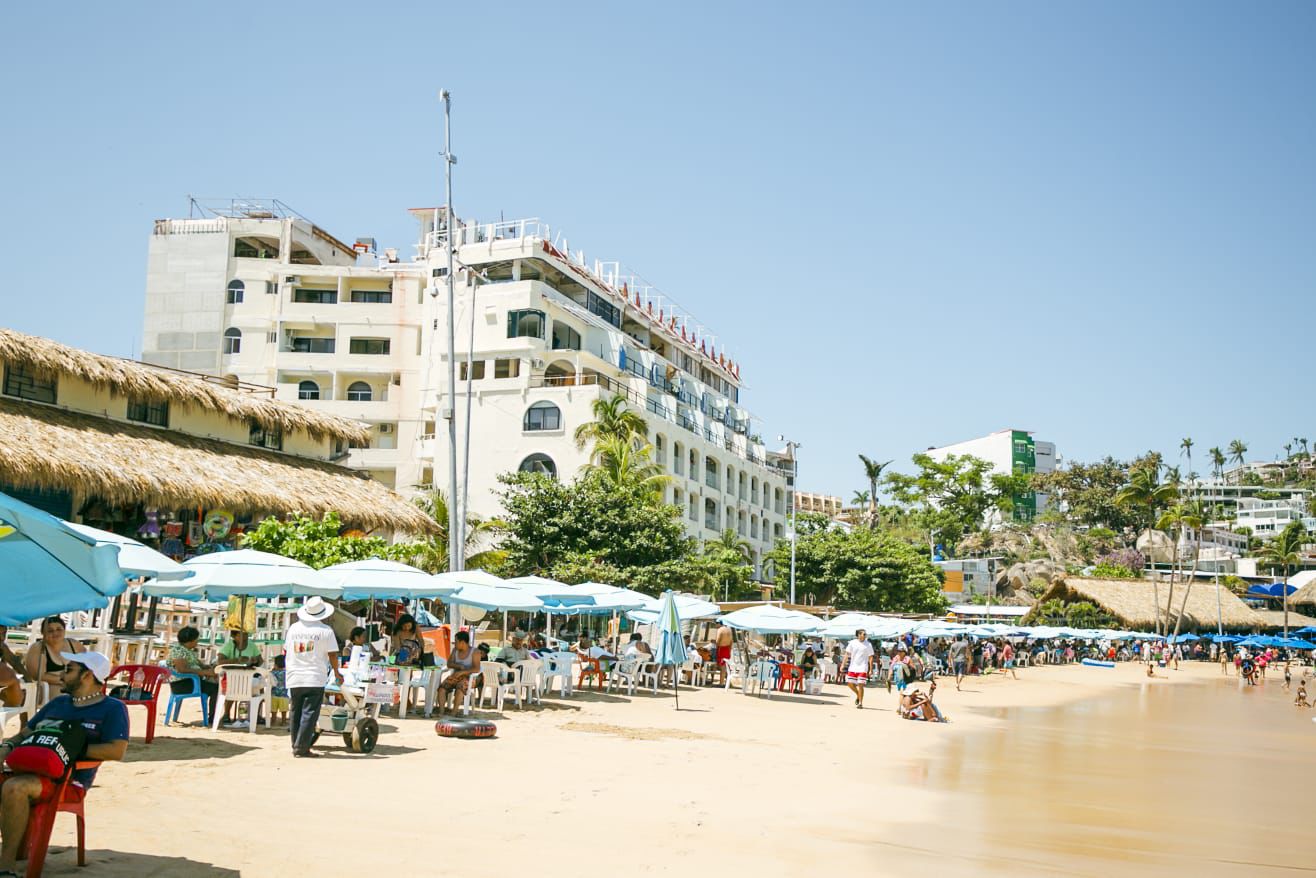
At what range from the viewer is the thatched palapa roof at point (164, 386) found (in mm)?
22766

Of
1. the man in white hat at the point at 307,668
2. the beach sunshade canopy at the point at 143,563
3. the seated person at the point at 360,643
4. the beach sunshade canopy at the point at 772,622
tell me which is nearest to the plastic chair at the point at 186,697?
the beach sunshade canopy at the point at 143,563

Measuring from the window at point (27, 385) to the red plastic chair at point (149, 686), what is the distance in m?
14.6

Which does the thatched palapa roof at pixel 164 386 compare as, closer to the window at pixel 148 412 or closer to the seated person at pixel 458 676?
the window at pixel 148 412

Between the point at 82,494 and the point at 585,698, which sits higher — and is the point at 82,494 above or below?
above

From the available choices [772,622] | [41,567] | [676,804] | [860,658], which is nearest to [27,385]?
[772,622]

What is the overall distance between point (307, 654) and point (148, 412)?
17.9 meters

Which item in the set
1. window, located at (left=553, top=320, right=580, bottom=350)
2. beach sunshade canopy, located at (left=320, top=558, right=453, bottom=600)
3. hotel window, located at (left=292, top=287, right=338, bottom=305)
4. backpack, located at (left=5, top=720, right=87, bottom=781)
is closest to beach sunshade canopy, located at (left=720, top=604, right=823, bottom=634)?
beach sunshade canopy, located at (left=320, top=558, right=453, bottom=600)

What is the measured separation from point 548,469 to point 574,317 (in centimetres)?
757

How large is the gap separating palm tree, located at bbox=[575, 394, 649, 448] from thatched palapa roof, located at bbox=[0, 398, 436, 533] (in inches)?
545

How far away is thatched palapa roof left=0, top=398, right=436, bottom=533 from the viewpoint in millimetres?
20109

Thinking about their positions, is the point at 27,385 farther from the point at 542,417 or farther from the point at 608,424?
the point at 542,417

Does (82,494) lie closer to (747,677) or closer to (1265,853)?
(747,677)

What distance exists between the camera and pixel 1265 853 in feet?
30.0

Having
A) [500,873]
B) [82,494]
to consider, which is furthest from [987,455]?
[500,873]
